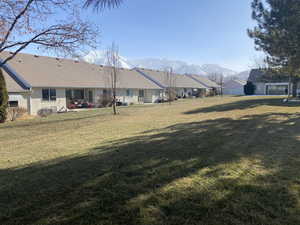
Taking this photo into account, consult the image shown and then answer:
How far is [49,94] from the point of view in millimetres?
20281

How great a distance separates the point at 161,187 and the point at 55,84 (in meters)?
20.5

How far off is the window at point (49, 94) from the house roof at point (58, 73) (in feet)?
2.08

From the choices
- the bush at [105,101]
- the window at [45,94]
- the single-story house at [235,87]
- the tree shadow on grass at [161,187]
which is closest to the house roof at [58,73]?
the window at [45,94]

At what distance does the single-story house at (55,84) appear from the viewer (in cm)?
1823

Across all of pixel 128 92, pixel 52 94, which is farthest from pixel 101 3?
pixel 128 92

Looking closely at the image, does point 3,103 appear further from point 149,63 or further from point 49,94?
point 149,63

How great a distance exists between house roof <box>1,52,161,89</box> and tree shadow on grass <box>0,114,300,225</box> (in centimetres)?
1771

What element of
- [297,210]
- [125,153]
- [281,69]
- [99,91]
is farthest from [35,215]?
[99,91]

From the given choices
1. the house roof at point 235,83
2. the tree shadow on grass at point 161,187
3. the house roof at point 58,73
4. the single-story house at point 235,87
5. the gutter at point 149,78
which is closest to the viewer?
the tree shadow on grass at point 161,187

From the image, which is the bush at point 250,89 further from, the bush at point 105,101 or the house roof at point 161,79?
the bush at point 105,101

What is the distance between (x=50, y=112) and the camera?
19.5 m

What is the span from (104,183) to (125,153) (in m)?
1.70

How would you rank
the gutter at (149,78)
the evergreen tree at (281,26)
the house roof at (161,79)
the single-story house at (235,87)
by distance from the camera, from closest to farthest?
the evergreen tree at (281,26), the gutter at (149,78), the house roof at (161,79), the single-story house at (235,87)

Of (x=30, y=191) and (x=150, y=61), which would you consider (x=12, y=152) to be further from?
(x=150, y=61)
